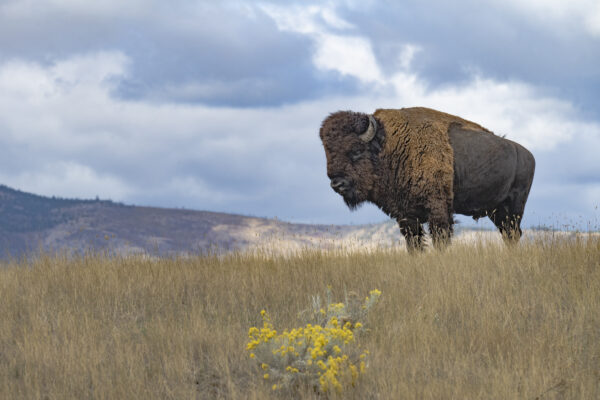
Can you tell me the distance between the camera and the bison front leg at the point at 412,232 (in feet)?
34.2

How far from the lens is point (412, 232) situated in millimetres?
10648

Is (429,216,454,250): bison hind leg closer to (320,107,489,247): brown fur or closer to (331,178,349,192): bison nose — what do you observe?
(320,107,489,247): brown fur

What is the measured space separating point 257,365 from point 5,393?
224 centimetres

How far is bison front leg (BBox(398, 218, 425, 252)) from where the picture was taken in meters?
10.4

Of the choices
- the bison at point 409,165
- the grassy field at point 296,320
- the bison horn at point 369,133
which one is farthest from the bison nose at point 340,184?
the grassy field at point 296,320

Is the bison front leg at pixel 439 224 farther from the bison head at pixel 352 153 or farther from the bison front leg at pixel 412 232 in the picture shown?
the bison head at pixel 352 153

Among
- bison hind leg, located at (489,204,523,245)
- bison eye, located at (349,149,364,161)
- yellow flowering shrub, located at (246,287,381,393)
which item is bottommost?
yellow flowering shrub, located at (246,287,381,393)

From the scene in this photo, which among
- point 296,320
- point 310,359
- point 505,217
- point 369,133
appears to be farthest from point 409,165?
point 310,359

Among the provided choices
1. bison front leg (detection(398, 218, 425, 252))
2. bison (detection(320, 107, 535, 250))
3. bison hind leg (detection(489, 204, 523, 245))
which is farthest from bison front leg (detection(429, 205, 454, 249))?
bison hind leg (detection(489, 204, 523, 245))

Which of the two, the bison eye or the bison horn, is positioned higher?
the bison horn

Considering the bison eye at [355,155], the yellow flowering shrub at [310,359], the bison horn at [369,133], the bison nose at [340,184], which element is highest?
the bison horn at [369,133]

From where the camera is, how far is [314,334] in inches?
208

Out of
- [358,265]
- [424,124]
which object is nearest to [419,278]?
[358,265]

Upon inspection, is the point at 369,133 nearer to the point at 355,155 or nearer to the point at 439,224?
the point at 355,155
